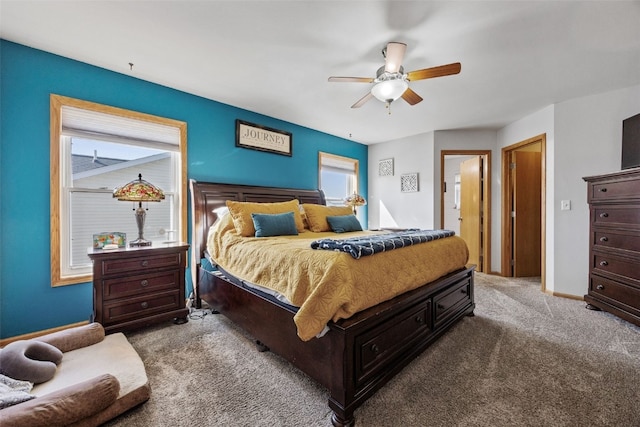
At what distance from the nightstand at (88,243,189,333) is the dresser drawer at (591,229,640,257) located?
13.9ft

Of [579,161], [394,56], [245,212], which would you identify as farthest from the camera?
[579,161]

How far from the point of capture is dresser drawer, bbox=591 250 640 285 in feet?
7.91

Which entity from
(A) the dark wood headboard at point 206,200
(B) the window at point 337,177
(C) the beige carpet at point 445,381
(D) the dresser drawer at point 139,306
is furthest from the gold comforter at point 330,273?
(B) the window at point 337,177

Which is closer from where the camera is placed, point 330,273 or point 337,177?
point 330,273

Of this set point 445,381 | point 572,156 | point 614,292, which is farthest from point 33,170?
point 572,156

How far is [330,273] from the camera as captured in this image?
1.44 meters

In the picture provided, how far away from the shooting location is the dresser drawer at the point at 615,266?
7.91 ft

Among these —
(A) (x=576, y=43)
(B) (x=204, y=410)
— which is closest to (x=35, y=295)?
(B) (x=204, y=410)

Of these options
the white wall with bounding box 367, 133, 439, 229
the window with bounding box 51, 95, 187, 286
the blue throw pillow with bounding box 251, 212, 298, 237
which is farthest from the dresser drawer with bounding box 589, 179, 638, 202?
the window with bounding box 51, 95, 187, 286

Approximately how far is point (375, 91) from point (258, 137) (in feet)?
6.51

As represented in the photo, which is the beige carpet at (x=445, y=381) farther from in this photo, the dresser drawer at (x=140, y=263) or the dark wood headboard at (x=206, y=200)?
the dark wood headboard at (x=206, y=200)

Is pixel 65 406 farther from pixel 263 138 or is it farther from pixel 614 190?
pixel 614 190

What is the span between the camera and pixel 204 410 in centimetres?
146

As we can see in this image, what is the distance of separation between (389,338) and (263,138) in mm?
3155
